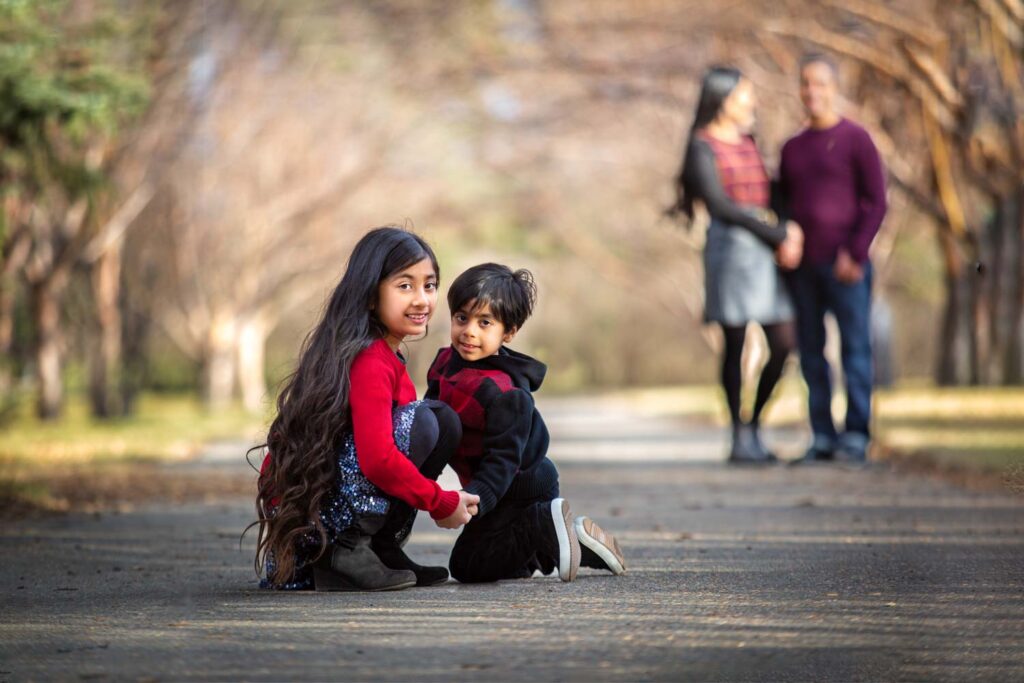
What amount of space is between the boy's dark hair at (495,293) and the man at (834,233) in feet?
16.6

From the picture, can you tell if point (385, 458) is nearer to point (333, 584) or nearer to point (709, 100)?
point (333, 584)

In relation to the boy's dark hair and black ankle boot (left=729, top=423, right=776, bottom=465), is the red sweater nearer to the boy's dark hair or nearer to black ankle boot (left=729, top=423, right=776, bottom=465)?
the boy's dark hair

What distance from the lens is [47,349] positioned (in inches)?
890

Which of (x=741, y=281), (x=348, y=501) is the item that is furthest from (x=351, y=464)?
(x=741, y=281)

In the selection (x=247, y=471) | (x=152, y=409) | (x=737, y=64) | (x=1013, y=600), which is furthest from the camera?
(x=152, y=409)

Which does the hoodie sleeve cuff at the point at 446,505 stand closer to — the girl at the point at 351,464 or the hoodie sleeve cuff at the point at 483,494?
the girl at the point at 351,464

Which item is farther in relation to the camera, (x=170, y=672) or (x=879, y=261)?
(x=879, y=261)

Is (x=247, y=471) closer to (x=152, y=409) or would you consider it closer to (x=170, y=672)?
(x=170, y=672)

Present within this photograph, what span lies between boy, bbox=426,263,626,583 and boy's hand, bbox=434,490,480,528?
0.06 metres

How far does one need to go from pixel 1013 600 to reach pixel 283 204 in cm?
2755

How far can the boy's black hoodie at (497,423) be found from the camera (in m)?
5.33

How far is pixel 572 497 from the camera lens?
29.5 ft

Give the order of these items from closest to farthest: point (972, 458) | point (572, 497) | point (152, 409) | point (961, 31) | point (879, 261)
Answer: point (572, 497) < point (972, 458) < point (961, 31) < point (879, 261) < point (152, 409)

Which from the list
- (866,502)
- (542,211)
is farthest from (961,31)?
(542,211)
